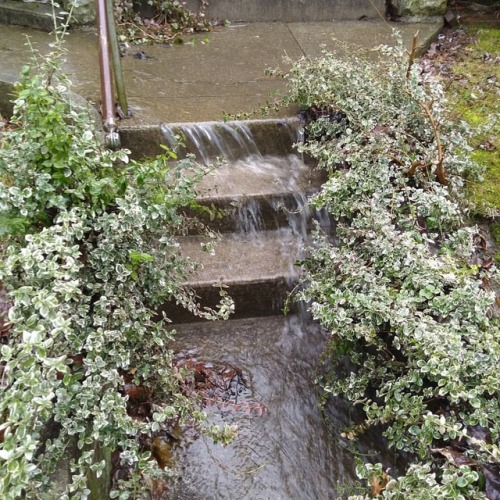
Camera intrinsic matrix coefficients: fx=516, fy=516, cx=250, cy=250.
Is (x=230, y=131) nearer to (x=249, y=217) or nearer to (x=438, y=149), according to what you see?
(x=249, y=217)

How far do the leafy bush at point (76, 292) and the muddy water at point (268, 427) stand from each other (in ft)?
1.15

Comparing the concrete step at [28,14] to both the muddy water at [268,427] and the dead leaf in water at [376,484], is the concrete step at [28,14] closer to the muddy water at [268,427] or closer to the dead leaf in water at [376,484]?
the muddy water at [268,427]

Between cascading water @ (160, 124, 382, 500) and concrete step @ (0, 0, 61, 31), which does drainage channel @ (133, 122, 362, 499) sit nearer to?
cascading water @ (160, 124, 382, 500)

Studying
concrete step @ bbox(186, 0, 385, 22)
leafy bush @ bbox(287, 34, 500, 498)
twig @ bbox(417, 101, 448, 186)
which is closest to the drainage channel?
leafy bush @ bbox(287, 34, 500, 498)

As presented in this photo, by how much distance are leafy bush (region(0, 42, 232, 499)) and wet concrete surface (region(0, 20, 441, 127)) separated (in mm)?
1369

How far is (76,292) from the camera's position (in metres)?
1.72

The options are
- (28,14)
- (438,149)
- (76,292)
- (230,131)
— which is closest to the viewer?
(76,292)

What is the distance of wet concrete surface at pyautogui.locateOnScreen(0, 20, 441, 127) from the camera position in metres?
3.72

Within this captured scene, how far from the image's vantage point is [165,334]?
87.4 inches

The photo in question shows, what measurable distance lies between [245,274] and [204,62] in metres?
2.43

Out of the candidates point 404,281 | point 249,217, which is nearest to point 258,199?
point 249,217

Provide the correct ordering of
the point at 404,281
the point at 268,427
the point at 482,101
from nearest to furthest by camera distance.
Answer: the point at 404,281 → the point at 268,427 → the point at 482,101

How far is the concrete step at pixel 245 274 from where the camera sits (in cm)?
292

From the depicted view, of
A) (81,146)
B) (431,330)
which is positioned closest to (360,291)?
(431,330)
